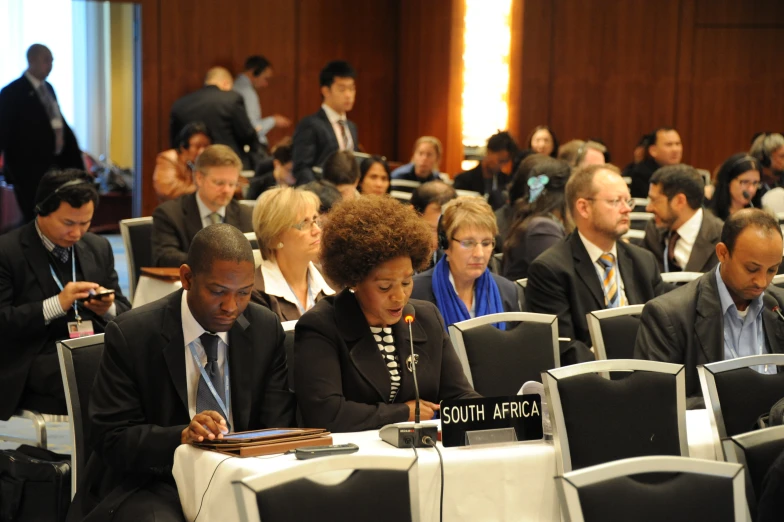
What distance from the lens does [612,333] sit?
3.97m

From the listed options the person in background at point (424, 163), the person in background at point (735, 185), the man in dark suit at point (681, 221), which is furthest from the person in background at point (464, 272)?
the person in background at point (424, 163)

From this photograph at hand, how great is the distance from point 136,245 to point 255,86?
577 cm

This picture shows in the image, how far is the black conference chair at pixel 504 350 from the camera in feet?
12.2

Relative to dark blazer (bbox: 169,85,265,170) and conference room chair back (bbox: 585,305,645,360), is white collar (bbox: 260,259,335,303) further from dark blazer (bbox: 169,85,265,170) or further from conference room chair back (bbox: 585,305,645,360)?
dark blazer (bbox: 169,85,265,170)

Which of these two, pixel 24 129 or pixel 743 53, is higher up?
pixel 743 53

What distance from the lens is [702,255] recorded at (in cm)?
558

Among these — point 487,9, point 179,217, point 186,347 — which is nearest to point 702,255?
point 179,217

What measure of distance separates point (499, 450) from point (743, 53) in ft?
35.6

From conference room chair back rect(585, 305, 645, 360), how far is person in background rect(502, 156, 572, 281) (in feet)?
4.18

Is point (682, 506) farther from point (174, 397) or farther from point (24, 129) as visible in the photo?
point (24, 129)

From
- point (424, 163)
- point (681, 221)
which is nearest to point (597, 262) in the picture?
point (681, 221)

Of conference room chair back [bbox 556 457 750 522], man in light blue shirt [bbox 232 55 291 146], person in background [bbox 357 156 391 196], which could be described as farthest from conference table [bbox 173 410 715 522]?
man in light blue shirt [bbox 232 55 291 146]

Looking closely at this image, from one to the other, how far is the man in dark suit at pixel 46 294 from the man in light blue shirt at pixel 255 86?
6.89m

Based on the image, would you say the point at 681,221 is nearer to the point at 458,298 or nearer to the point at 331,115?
the point at 458,298
